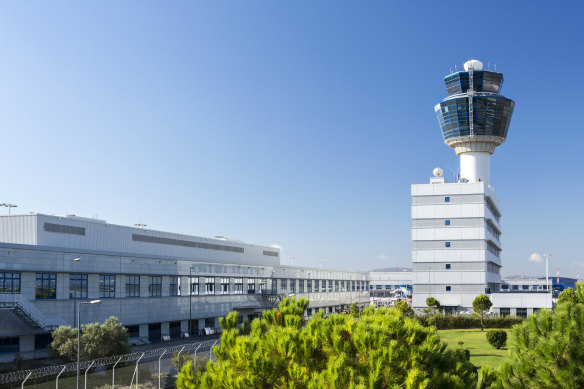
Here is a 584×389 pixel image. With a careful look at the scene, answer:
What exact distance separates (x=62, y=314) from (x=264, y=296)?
130 feet

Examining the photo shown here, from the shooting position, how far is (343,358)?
1534cm

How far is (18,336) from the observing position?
163ft

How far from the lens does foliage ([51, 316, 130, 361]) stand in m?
43.6

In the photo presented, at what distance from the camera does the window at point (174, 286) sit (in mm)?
68812

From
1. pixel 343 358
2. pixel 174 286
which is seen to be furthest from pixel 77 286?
pixel 343 358

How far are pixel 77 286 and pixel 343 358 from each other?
46.3m

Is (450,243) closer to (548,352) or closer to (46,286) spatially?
(46,286)

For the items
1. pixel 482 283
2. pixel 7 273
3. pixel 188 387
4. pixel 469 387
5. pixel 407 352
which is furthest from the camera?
pixel 482 283

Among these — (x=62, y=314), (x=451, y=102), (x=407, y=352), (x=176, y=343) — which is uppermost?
(x=451, y=102)

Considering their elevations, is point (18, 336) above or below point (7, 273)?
below

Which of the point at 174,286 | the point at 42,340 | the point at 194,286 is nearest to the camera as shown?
the point at 42,340

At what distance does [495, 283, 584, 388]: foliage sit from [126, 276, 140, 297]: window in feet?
168

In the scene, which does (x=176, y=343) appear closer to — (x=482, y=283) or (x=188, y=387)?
(x=188, y=387)

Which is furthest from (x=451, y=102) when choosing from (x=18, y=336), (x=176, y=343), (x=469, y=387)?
(x=469, y=387)
